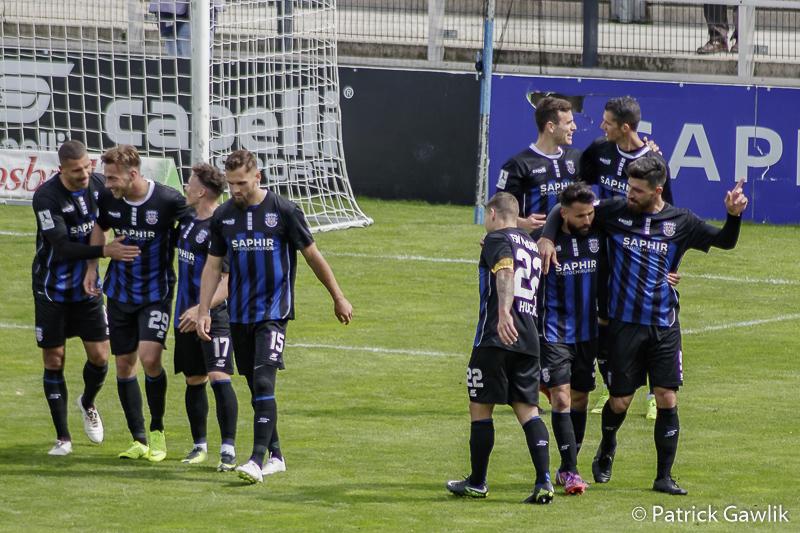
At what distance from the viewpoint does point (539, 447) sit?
9.10m

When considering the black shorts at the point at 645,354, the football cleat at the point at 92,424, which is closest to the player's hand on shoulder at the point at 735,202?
the black shorts at the point at 645,354

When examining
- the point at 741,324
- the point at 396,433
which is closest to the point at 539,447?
the point at 396,433

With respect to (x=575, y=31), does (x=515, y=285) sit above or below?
below

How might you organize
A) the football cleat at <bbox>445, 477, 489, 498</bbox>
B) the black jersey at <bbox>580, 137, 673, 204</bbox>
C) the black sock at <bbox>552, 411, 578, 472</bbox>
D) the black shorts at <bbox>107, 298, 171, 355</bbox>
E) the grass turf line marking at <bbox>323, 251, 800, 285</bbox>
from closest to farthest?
the football cleat at <bbox>445, 477, 489, 498</bbox>, the black sock at <bbox>552, 411, 578, 472</bbox>, the black shorts at <bbox>107, 298, 171, 355</bbox>, the black jersey at <bbox>580, 137, 673, 204</bbox>, the grass turf line marking at <bbox>323, 251, 800, 285</bbox>

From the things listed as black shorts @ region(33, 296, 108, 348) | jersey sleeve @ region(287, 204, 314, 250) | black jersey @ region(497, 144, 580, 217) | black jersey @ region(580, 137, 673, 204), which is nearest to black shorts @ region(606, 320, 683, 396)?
black jersey @ region(497, 144, 580, 217)

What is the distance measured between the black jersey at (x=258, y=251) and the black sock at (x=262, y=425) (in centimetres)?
52

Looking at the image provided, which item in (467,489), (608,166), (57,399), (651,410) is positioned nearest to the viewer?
(467,489)

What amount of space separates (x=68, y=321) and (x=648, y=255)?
4061 millimetres

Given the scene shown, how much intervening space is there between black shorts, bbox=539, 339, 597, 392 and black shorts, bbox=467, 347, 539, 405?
13.6 inches

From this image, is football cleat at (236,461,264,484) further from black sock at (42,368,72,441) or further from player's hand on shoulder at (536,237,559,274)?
player's hand on shoulder at (536,237,559,274)

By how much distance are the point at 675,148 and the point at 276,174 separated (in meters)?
5.63

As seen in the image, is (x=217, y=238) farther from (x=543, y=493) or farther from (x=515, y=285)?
(x=543, y=493)

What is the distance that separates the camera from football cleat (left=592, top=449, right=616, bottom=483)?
981 cm

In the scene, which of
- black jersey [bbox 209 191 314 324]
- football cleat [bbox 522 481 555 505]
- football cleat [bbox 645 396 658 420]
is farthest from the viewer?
football cleat [bbox 645 396 658 420]
